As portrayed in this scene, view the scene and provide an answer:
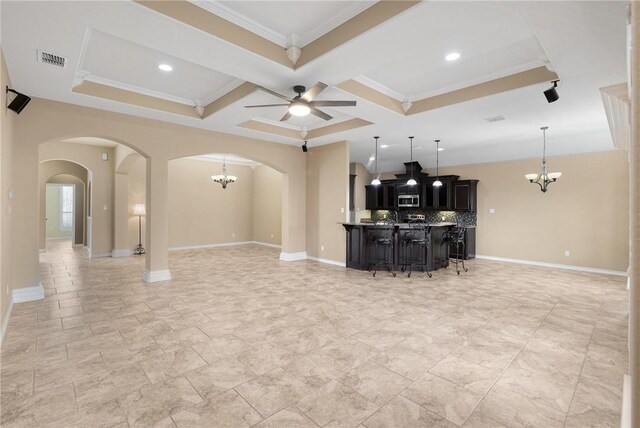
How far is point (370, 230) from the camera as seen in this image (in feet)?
22.0

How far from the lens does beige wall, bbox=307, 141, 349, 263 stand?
7.28m

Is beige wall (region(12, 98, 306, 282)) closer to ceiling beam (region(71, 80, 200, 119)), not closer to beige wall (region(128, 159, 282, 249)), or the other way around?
ceiling beam (region(71, 80, 200, 119))

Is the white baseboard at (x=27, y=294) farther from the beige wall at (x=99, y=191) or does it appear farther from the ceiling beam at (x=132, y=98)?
the beige wall at (x=99, y=191)

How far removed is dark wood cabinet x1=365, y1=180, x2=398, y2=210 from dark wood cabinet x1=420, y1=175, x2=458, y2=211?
999 millimetres

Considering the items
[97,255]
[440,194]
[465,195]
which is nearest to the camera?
[97,255]

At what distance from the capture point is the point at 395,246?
6598mm

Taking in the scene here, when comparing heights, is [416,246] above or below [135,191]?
below

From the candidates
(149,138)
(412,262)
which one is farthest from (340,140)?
(149,138)

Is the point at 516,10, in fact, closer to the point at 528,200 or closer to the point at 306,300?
the point at 306,300

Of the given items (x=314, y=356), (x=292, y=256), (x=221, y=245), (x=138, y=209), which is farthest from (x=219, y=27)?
(x=221, y=245)

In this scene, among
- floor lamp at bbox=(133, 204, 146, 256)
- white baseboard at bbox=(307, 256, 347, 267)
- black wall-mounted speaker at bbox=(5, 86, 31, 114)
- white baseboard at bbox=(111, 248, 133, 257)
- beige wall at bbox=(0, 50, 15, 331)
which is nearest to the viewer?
beige wall at bbox=(0, 50, 15, 331)

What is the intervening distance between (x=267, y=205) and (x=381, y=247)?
531 centimetres

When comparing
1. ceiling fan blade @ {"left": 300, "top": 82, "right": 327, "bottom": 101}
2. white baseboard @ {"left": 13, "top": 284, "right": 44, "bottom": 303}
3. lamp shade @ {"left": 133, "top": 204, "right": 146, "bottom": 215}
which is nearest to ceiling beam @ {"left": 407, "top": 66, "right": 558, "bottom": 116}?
ceiling fan blade @ {"left": 300, "top": 82, "right": 327, "bottom": 101}

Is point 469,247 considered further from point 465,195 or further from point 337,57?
point 337,57
